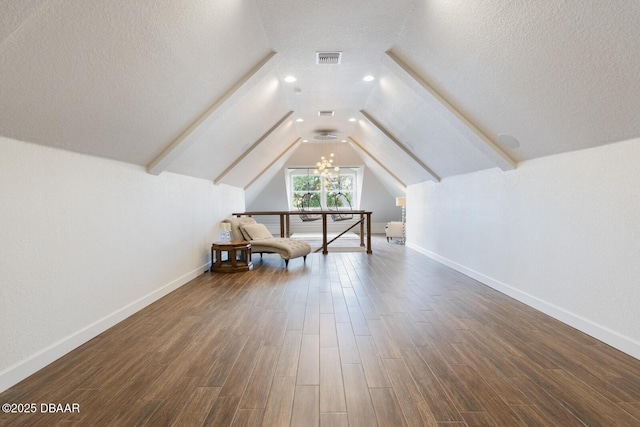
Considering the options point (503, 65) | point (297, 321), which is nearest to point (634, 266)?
point (503, 65)

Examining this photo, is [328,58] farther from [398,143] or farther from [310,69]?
[398,143]

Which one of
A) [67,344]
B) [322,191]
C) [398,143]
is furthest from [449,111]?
[322,191]

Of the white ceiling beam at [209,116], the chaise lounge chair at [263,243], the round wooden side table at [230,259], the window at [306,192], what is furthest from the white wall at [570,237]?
the window at [306,192]

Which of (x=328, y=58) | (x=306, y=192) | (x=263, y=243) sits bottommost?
(x=263, y=243)

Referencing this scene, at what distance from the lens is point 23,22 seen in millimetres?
1589

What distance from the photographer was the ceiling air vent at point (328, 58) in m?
3.84

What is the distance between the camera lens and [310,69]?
4289 millimetres

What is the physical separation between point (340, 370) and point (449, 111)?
2960 mm

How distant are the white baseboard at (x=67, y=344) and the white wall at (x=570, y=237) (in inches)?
160

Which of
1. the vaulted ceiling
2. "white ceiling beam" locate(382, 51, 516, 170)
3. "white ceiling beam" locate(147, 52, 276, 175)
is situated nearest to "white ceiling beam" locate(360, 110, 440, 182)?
the vaulted ceiling

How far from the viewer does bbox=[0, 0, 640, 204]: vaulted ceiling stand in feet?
6.21

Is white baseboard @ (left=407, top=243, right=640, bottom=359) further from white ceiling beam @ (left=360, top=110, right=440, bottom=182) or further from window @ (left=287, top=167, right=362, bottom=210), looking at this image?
window @ (left=287, top=167, right=362, bottom=210)

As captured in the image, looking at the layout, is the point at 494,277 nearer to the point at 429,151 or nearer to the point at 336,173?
the point at 429,151

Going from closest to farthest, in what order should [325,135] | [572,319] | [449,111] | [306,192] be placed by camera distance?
[572,319], [449,111], [325,135], [306,192]
